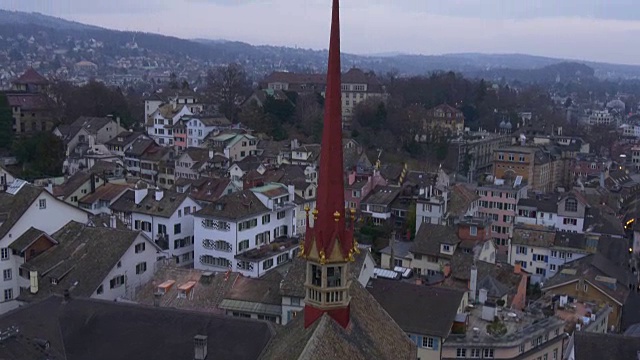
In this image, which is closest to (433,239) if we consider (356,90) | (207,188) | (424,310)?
(424,310)

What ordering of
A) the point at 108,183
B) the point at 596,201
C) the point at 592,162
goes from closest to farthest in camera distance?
1. the point at 108,183
2. the point at 596,201
3. the point at 592,162

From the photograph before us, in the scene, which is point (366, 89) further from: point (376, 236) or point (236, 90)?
point (376, 236)

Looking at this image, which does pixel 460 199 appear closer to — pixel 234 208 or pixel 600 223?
pixel 600 223

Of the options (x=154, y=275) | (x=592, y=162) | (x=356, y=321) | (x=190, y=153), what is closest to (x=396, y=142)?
(x=592, y=162)

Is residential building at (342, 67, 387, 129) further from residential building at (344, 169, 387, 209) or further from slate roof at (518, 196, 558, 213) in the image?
slate roof at (518, 196, 558, 213)

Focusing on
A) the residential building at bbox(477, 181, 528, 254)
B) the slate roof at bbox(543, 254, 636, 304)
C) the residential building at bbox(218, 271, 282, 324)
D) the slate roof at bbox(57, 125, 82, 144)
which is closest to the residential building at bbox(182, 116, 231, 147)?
the slate roof at bbox(57, 125, 82, 144)

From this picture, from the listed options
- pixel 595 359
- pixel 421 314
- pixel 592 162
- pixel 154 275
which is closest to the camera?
pixel 595 359
